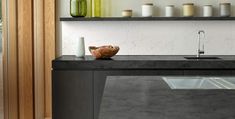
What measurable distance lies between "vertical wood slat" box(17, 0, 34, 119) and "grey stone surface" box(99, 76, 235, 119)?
2155 mm

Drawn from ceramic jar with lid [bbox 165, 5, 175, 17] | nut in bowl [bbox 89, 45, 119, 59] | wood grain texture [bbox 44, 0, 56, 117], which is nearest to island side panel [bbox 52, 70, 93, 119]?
nut in bowl [bbox 89, 45, 119, 59]

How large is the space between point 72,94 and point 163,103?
231 cm

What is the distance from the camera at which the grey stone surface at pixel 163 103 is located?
153 centimetres

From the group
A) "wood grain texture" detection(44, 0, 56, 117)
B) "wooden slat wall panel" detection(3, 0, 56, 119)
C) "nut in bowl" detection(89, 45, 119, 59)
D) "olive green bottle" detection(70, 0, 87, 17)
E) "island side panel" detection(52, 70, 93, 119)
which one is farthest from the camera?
"wood grain texture" detection(44, 0, 56, 117)

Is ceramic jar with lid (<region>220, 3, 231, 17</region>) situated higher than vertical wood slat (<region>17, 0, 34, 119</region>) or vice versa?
ceramic jar with lid (<region>220, 3, 231, 17</region>)

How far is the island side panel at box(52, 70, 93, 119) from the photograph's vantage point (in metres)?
3.83

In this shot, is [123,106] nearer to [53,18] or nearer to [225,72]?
[225,72]

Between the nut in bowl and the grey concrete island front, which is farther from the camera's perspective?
the nut in bowl

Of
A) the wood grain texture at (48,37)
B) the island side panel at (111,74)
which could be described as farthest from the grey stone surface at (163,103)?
the wood grain texture at (48,37)

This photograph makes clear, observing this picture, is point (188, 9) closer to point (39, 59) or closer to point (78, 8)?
point (78, 8)

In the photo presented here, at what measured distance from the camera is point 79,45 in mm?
4133

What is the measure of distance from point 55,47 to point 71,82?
0.90 metres

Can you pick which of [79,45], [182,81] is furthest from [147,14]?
[182,81]

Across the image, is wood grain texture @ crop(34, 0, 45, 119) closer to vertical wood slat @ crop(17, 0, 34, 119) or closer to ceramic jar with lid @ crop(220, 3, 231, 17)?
vertical wood slat @ crop(17, 0, 34, 119)
